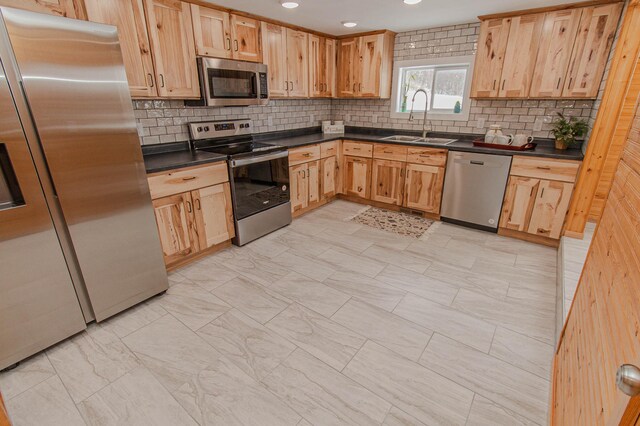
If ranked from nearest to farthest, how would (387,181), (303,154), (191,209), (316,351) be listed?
(316,351) < (191,209) < (303,154) < (387,181)

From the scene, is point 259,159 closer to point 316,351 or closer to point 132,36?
point 132,36

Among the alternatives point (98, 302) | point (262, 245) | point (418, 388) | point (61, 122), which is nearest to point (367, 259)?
point (262, 245)

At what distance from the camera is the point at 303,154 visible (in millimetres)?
3701

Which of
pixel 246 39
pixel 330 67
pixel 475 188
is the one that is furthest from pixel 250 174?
pixel 475 188

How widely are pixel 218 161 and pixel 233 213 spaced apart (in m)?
0.54

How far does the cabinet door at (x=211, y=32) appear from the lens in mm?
2712

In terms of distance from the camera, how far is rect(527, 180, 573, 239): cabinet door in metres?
2.88

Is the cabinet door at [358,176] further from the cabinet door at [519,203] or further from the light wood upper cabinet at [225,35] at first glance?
the light wood upper cabinet at [225,35]

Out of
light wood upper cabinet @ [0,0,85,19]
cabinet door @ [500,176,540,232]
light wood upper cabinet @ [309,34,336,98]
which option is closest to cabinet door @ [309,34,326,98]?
light wood upper cabinet @ [309,34,336,98]

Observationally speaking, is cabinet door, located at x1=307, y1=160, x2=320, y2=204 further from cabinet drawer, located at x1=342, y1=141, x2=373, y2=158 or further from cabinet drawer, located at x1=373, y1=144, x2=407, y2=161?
cabinet drawer, located at x1=373, y1=144, x2=407, y2=161

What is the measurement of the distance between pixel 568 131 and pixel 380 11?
2.19m

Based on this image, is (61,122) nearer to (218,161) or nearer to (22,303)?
(22,303)

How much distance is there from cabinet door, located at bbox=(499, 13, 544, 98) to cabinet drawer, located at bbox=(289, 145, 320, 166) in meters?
2.16

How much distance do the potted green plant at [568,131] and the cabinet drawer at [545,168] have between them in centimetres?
35
